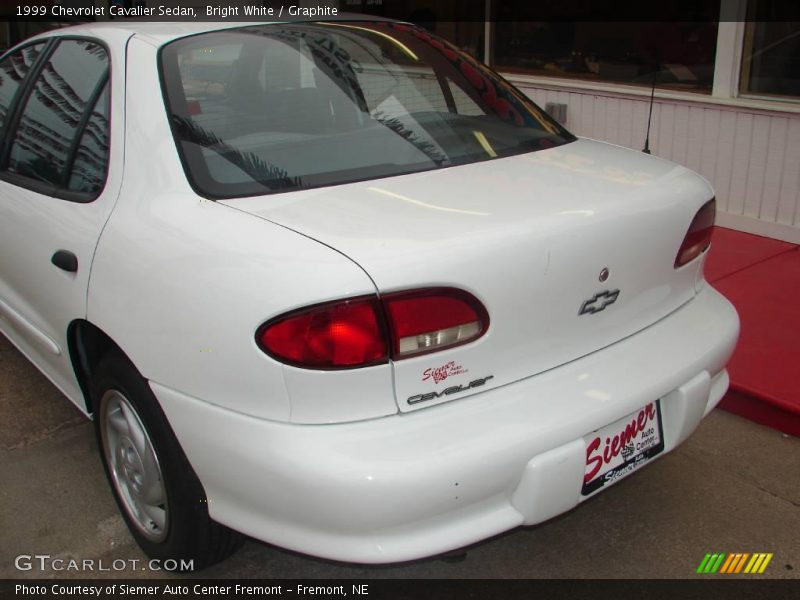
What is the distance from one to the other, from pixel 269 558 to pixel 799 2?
4485 mm

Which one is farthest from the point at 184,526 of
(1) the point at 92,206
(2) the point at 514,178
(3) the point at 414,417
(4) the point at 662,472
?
(4) the point at 662,472

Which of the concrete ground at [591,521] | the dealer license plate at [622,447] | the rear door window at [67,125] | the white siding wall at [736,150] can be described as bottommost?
the concrete ground at [591,521]

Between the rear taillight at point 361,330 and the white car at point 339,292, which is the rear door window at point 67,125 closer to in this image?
the white car at point 339,292

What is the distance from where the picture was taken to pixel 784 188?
490 centimetres

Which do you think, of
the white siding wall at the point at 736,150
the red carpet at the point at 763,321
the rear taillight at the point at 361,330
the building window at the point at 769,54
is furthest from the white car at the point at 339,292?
the building window at the point at 769,54

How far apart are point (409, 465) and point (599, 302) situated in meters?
0.71

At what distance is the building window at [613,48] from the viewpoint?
536 cm

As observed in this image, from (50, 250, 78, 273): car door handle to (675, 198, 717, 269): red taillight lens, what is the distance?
5.75 feet

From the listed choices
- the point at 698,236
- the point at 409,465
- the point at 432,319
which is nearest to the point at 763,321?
the point at 698,236

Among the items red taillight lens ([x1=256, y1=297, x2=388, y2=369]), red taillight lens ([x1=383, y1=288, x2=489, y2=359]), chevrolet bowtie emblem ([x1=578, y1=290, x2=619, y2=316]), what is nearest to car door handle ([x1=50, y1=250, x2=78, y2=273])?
red taillight lens ([x1=256, y1=297, x2=388, y2=369])

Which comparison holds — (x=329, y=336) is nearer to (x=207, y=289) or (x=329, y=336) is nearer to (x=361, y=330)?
(x=361, y=330)

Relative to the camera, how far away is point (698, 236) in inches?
94.2
